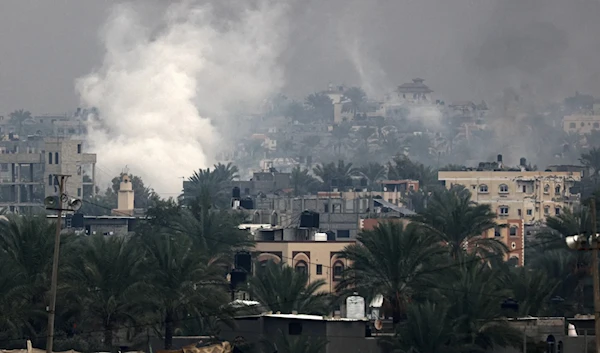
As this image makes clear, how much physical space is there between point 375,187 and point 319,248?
225 ft

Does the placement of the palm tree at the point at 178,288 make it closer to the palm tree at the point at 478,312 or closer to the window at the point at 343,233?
the palm tree at the point at 478,312

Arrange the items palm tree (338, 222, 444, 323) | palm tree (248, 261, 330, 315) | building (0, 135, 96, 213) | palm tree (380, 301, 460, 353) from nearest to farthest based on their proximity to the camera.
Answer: palm tree (380, 301, 460, 353) → palm tree (338, 222, 444, 323) → palm tree (248, 261, 330, 315) → building (0, 135, 96, 213)

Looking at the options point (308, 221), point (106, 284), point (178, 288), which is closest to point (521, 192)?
point (308, 221)

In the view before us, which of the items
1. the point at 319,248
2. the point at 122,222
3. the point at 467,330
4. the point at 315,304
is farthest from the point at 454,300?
the point at 122,222

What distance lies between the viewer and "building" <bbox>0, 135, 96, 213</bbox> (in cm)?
14788

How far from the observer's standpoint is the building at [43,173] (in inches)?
5822

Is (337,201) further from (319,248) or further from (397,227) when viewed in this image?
(397,227)

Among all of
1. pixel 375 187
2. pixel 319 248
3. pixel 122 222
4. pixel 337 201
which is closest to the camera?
pixel 319 248

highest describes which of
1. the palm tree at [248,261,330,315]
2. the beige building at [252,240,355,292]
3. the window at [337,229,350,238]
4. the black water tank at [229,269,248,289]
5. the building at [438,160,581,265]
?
the building at [438,160,581,265]

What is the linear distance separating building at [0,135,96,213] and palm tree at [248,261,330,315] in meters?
78.1

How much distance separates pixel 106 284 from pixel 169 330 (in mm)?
2656

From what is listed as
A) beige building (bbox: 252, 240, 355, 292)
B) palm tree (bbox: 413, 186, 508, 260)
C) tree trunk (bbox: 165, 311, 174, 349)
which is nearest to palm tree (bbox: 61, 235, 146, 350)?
tree trunk (bbox: 165, 311, 174, 349)

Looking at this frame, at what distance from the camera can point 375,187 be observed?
15338 centimetres

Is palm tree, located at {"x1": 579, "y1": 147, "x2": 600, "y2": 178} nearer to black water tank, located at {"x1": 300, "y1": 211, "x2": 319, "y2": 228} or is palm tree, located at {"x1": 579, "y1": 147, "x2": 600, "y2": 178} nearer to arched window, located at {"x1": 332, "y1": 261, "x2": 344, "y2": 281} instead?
black water tank, located at {"x1": 300, "y1": 211, "x2": 319, "y2": 228}
